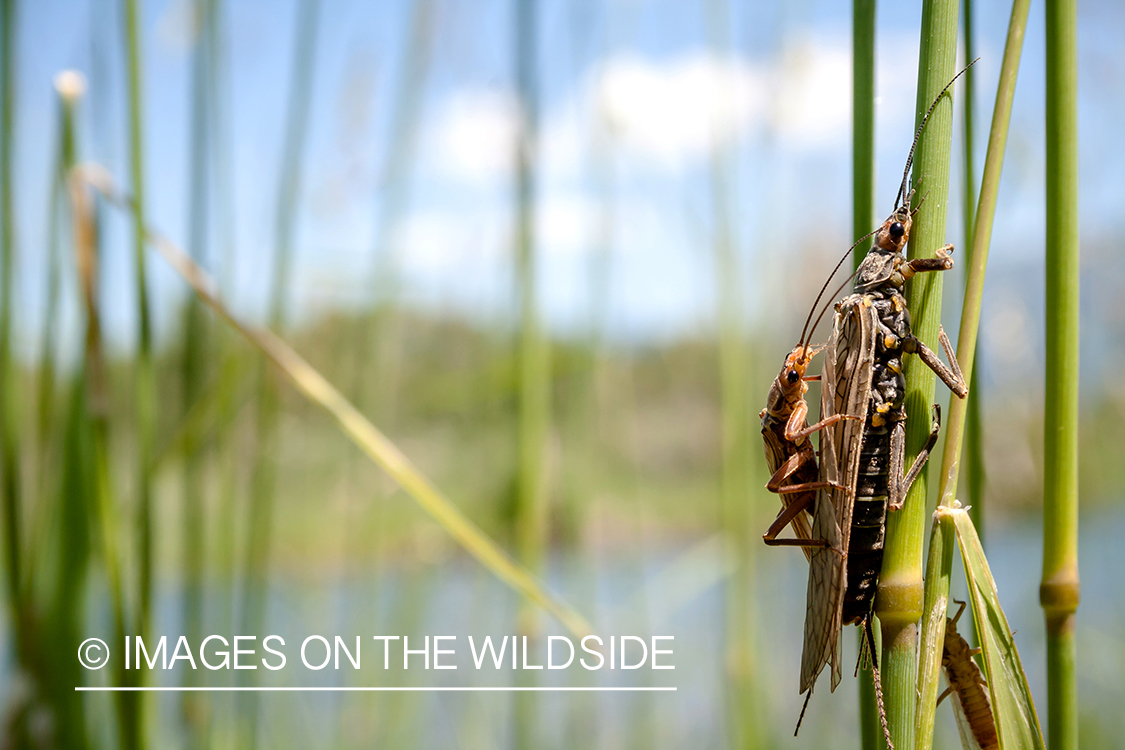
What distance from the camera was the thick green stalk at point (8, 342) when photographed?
669 millimetres

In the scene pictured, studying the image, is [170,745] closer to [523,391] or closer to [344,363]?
[344,363]

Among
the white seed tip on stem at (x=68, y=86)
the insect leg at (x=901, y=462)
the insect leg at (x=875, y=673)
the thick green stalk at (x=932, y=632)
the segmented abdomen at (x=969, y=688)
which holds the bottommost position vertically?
the segmented abdomen at (x=969, y=688)

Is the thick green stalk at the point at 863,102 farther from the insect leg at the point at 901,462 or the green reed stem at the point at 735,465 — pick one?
the green reed stem at the point at 735,465

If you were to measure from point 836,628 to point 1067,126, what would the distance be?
0.31 meters

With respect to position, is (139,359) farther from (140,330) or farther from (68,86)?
(68,86)

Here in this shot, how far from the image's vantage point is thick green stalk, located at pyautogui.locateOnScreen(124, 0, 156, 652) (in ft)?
1.82

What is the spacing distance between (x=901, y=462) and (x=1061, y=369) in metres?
0.10

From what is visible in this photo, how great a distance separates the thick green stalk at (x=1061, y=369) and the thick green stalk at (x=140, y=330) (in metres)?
0.61

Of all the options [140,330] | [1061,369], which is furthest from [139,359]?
[1061,369]

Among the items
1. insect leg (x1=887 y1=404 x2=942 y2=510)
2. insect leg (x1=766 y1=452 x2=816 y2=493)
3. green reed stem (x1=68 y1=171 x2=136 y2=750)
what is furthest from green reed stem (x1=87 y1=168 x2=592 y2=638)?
insect leg (x1=887 y1=404 x2=942 y2=510)

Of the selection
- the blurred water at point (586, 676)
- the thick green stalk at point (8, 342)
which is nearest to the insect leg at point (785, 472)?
the blurred water at point (586, 676)

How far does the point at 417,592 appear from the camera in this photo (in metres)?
1.22

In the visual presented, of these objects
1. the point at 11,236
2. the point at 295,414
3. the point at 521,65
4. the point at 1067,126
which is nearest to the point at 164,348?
the point at 11,236

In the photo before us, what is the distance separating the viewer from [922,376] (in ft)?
1.32
